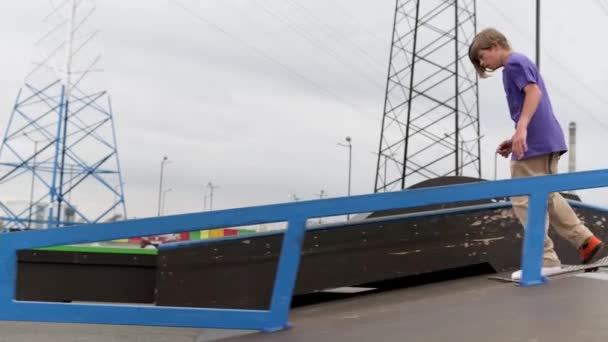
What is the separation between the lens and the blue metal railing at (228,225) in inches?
126

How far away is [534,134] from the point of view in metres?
4.06

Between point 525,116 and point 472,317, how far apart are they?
4.59 ft

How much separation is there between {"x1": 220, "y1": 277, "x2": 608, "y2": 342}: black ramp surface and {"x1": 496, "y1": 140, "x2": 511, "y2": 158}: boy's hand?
96cm

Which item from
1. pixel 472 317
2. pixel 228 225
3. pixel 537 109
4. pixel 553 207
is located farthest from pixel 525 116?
pixel 228 225

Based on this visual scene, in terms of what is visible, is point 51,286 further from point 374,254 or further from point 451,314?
point 451,314

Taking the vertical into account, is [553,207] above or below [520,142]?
below

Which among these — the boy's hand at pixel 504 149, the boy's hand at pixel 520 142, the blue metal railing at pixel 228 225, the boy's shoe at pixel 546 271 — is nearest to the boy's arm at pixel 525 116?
the boy's hand at pixel 520 142

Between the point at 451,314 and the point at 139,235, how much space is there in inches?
69.1

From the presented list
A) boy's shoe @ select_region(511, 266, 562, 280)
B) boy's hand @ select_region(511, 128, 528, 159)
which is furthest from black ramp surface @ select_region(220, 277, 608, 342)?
boy's hand @ select_region(511, 128, 528, 159)

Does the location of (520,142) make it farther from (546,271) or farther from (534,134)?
(546,271)

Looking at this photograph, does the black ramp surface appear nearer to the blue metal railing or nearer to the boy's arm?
the blue metal railing

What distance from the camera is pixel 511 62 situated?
400cm

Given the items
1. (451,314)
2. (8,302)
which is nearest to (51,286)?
(8,302)

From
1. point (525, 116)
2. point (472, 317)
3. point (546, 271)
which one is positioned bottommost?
point (472, 317)
